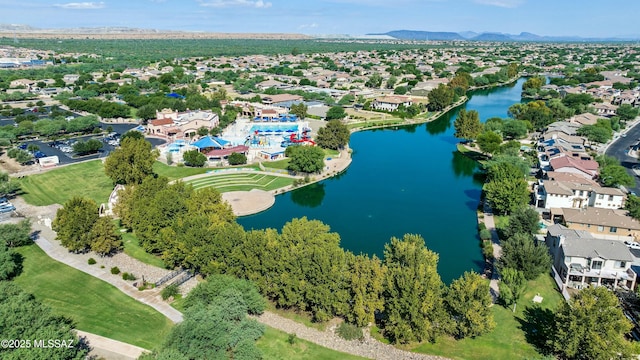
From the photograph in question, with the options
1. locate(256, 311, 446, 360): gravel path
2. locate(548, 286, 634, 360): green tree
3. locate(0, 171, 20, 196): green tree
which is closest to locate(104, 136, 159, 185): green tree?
locate(0, 171, 20, 196): green tree

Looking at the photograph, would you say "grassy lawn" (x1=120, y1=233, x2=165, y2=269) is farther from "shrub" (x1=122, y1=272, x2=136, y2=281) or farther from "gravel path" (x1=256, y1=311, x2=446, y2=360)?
"gravel path" (x1=256, y1=311, x2=446, y2=360)

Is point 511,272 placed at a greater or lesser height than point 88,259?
greater

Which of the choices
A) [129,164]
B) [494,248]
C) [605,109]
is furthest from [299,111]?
[605,109]

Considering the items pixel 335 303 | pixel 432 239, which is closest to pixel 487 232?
pixel 432 239

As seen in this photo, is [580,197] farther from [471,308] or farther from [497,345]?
[471,308]

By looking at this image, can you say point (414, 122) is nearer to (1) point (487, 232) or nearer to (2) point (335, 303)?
(1) point (487, 232)
